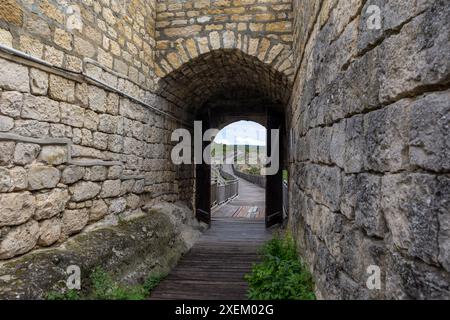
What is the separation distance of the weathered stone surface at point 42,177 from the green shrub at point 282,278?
7.07 ft

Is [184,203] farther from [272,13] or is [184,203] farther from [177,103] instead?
[272,13]

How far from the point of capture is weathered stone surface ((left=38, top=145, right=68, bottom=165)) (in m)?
2.68

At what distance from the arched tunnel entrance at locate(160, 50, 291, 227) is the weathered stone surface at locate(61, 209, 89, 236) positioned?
2.63 m

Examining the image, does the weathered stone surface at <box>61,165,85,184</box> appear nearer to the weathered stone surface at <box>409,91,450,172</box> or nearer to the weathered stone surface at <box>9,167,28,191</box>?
the weathered stone surface at <box>9,167,28,191</box>

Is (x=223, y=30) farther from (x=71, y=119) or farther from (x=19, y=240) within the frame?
(x=19, y=240)

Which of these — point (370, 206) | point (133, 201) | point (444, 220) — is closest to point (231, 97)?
point (133, 201)

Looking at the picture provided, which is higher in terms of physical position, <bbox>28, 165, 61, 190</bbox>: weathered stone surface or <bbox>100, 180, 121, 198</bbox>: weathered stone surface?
<bbox>28, 165, 61, 190</bbox>: weathered stone surface

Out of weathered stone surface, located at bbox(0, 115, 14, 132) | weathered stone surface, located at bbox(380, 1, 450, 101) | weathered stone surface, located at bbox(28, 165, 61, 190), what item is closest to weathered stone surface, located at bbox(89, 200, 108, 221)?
weathered stone surface, located at bbox(28, 165, 61, 190)

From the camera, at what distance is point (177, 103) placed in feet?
19.5

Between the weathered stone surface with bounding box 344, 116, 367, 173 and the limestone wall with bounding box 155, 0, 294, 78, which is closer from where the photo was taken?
the weathered stone surface with bounding box 344, 116, 367, 173

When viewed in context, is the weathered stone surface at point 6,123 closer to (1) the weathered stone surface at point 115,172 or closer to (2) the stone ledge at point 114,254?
(2) the stone ledge at point 114,254
